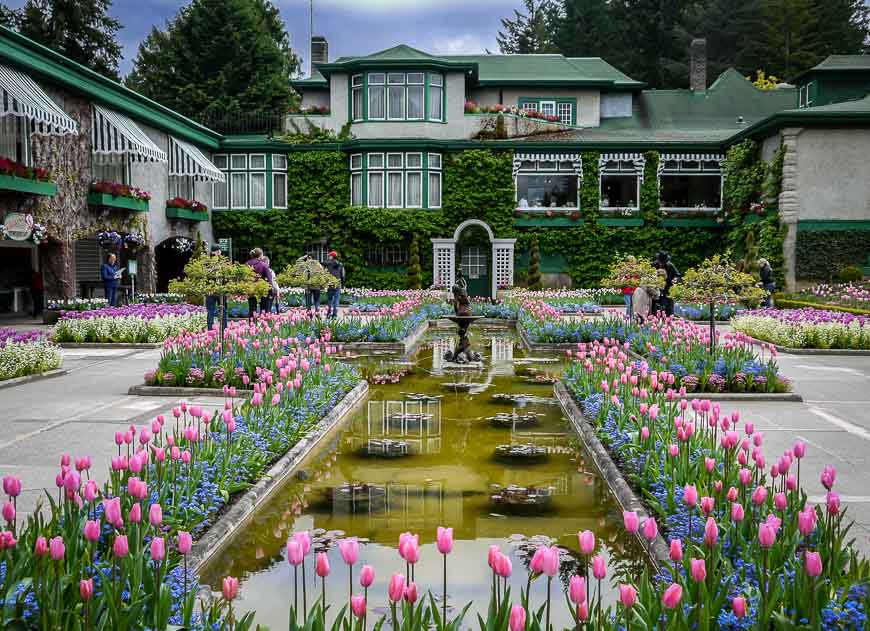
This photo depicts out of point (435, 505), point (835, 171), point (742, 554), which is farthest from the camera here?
point (835, 171)

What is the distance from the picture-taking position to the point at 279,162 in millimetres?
37531

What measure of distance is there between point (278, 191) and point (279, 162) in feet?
4.51

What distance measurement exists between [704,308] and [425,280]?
45.0 feet

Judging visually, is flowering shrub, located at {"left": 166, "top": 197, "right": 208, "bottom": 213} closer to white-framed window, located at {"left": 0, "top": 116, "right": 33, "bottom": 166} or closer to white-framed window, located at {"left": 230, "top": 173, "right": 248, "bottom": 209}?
white-framed window, located at {"left": 230, "top": 173, "right": 248, "bottom": 209}

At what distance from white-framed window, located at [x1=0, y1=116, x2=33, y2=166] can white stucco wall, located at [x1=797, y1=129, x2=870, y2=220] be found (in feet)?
84.8

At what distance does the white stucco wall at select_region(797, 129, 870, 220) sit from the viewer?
29.1m

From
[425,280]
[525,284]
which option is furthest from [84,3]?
[525,284]

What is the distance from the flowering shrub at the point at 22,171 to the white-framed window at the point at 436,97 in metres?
18.9

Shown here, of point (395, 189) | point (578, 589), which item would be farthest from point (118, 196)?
point (578, 589)

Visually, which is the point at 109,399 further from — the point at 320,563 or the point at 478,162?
the point at 478,162

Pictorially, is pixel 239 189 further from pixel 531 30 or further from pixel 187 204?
pixel 531 30

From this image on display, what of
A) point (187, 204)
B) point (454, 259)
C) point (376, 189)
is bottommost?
point (454, 259)

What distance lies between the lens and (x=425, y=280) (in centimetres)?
3575

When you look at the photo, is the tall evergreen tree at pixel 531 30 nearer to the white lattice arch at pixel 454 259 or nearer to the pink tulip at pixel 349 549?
the white lattice arch at pixel 454 259
